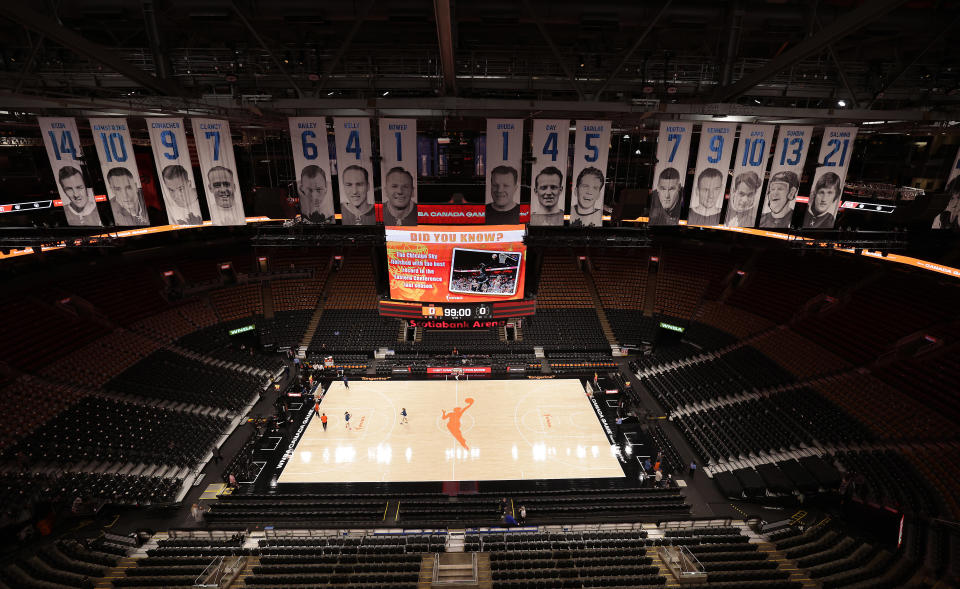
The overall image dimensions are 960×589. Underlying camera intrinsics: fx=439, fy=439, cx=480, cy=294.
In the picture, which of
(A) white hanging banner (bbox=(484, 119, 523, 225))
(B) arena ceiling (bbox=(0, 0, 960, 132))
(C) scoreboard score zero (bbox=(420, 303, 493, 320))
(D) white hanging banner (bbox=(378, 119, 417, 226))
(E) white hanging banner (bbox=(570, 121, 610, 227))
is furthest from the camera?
(C) scoreboard score zero (bbox=(420, 303, 493, 320))

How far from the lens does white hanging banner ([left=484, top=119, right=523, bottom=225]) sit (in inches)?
483

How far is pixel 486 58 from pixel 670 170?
5966mm

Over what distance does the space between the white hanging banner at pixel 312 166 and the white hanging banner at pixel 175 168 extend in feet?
9.32

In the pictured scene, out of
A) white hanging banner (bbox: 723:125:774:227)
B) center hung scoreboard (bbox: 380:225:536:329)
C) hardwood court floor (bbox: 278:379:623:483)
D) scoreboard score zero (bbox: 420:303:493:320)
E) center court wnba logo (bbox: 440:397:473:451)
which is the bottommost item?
hardwood court floor (bbox: 278:379:623:483)

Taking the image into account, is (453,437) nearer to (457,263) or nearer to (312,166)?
(457,263)

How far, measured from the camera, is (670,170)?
12.5 metres

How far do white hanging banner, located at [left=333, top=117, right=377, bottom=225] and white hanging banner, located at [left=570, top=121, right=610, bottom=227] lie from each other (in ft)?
19.1

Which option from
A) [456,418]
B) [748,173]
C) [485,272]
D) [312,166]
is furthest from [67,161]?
[748,173]

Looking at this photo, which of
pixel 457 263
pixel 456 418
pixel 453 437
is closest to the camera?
pixel 457 263

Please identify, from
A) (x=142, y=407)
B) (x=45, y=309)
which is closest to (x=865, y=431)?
(x=142, y=407)

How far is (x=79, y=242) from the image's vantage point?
54.7 feet

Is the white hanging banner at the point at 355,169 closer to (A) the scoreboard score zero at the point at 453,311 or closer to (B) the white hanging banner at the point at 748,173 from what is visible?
(A) the scoreboard score zero at the point at 453,311

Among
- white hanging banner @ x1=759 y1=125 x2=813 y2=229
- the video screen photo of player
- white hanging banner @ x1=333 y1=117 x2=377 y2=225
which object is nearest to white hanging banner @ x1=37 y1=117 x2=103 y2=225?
white hanging banner @ x1=333 y1=117 x2=377 y2=225

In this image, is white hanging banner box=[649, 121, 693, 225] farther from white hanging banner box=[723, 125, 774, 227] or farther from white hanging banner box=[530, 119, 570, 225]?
white hanging banner box=[530, 119, 570, 225]
